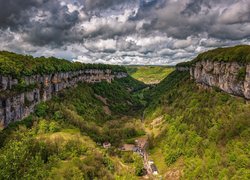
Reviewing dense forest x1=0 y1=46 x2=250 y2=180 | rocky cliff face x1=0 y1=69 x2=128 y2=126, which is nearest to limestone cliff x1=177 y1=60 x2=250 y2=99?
dense forest x1=0 y1=46 x2=250 y2=180

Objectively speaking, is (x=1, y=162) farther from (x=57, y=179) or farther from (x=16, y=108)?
(x=16, y=108)

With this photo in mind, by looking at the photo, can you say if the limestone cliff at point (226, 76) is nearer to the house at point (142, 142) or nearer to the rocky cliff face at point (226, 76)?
the rocky cliff face at point (226, 76)

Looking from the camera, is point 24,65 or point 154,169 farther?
point 24,65

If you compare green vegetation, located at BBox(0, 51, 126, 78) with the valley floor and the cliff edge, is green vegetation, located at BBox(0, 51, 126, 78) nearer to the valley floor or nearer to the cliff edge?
the valley floor

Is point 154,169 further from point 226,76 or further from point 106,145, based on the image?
point 226,76

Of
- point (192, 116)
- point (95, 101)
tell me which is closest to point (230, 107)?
point (192, 116)

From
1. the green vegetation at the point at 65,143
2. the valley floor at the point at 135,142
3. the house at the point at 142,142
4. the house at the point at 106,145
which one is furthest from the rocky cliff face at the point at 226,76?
the house at the point at 106,145

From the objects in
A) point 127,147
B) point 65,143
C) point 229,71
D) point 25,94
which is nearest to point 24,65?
point 25,94
